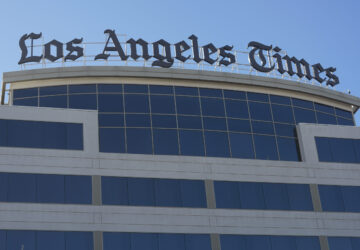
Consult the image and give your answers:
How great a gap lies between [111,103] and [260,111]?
553 inches

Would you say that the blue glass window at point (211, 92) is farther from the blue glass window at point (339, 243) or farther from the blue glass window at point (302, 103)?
the blue glass window at point (339, 243)

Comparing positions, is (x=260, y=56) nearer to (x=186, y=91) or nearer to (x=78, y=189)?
(x=186, y=91)

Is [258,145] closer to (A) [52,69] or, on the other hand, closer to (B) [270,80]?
(B) [270,80]

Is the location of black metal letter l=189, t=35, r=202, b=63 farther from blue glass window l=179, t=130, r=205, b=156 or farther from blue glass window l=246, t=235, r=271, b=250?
blue glass window l=246, t=235, r=271, b=250

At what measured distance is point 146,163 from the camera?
5750 cm

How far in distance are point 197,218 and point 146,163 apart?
6269mm

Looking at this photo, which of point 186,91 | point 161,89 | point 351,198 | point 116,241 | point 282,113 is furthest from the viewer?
point 282,113

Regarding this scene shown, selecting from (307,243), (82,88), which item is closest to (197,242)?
(307,243)

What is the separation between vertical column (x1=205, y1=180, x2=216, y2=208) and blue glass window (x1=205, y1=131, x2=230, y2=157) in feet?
9.79

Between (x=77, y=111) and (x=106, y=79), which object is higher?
(x=106, y=79)

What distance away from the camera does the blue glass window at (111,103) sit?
6038cm

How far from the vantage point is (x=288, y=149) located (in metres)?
63.2

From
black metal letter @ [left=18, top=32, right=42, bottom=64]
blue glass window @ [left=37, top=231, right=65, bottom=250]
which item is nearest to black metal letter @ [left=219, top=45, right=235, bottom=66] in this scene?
black metal letter @ [left=18, top=32, right=42, bottom=64]

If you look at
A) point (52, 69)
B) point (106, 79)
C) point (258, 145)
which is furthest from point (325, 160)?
point (52, 69)
